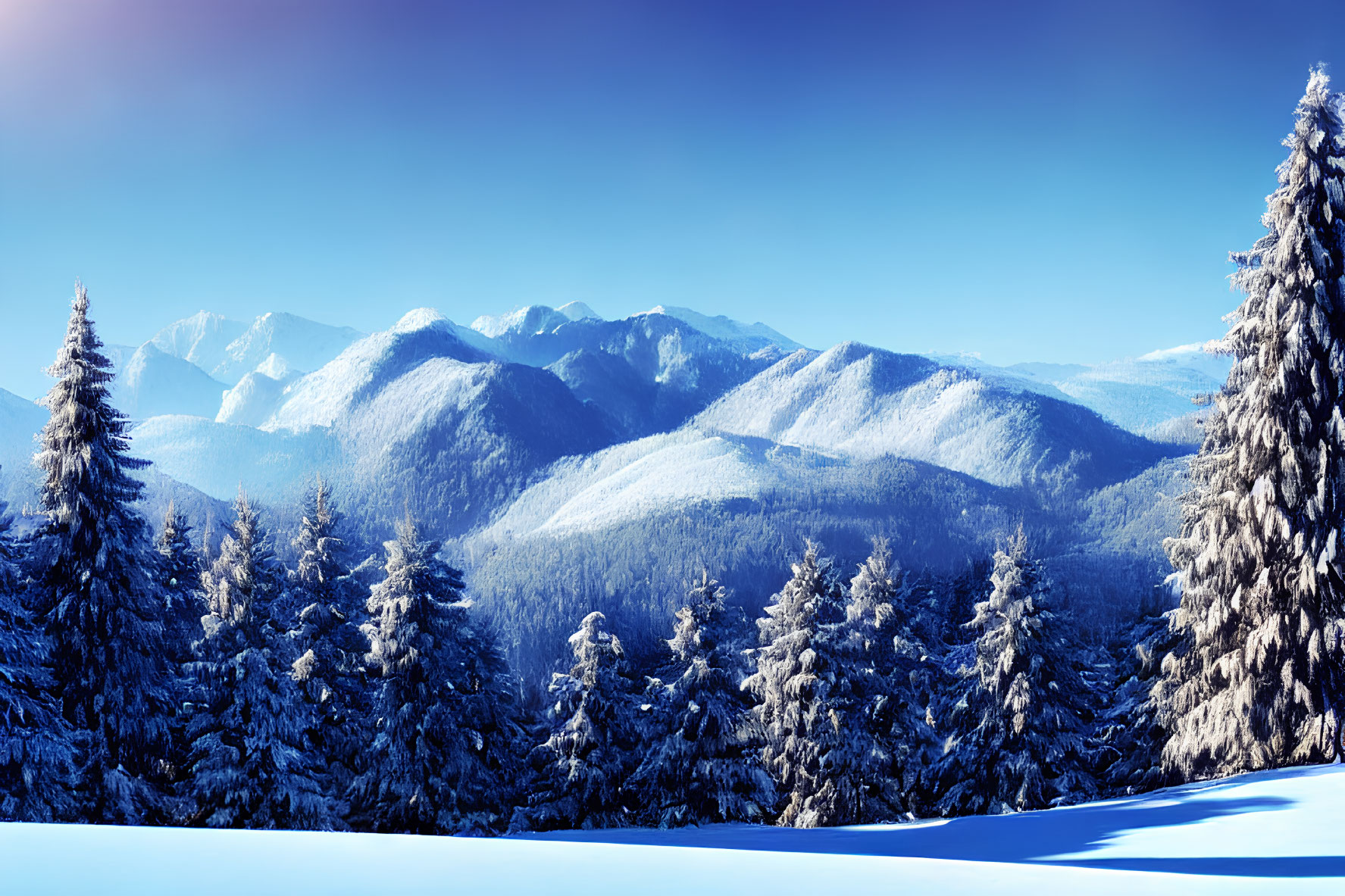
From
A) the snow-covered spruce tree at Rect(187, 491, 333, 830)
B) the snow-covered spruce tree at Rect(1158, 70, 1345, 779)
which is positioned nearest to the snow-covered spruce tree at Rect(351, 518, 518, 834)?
the snow-covered spruce tree at Rect(187, 491, 333, 830)

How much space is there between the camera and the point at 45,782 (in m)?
15.4

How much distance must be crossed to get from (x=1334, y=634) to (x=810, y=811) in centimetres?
1552

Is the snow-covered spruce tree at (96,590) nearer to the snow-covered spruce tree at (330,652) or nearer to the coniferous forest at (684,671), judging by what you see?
the coniferous forest at (684,671)

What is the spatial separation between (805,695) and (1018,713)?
19.0 ft

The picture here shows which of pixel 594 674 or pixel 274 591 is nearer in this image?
pixel 274 591

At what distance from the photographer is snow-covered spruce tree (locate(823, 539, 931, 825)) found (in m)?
24.5

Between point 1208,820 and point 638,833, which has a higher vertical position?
point 1208,820

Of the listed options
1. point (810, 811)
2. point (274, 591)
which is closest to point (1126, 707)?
point (810, 811)

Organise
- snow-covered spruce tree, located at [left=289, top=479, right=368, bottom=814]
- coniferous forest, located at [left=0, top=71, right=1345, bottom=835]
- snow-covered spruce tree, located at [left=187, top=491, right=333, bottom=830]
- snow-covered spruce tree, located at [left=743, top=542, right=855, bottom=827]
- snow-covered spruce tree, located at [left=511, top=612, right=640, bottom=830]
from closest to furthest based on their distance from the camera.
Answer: coniferous forest, located at [left=0, top=71, right=1345, bottom=835], snow-covered spruce tree, located at [left=187, top=491, right=333, bottom=830], snow-covered spruce tree, located at [left=289, top=479, right=368, bottom=814], snow-covered spruce tree, located at [left=743, top=542, right=855, bottom=827], snow-covered spruce tree, located at [left=511, top=612, right=640, bottom=830]

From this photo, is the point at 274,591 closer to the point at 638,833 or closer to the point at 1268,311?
the point at 638,833

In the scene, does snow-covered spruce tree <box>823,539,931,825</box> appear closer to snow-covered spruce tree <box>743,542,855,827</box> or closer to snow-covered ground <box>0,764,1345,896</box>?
snow-covered spruce tree <box>743,542,855,827</box>

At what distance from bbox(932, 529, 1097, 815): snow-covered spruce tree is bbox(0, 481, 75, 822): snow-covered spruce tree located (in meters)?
21.1

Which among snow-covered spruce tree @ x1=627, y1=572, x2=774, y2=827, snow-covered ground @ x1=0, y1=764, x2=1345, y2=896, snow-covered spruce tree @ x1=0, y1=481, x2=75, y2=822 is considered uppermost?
snow-covered ground @ x1=0, y1=764, x2=1345, y2=896

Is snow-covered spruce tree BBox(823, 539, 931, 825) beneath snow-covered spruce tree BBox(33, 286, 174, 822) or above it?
beneath
